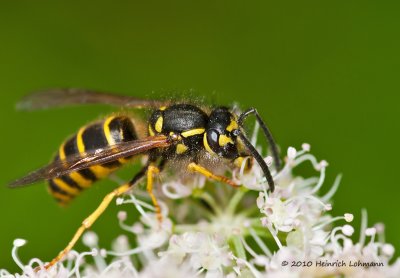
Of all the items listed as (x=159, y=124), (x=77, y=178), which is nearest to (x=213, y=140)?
(x=159, y=124)

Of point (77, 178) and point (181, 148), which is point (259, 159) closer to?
point (181, 148)

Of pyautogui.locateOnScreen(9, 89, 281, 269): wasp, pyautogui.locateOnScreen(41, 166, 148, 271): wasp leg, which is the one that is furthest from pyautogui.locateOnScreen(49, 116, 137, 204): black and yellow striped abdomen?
pyautogui.locateOnScreen(41, 166, 148, 271): wasp leg

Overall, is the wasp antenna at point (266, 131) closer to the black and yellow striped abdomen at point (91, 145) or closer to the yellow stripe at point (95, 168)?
the black and yellow striped abdomen at point (91, 145)

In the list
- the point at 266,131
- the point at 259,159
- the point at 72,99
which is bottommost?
the point at 259,159

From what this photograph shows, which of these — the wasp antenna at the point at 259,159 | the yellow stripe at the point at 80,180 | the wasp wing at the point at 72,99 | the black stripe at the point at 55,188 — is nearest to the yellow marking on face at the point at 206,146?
the wasp antenna at the point at 259,159

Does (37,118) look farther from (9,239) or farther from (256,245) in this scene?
(256,245)

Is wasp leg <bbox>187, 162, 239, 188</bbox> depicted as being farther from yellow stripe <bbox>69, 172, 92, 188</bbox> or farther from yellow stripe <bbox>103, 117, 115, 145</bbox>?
yellow stripe <bbox>69, 172, 92, 188</bbox>
